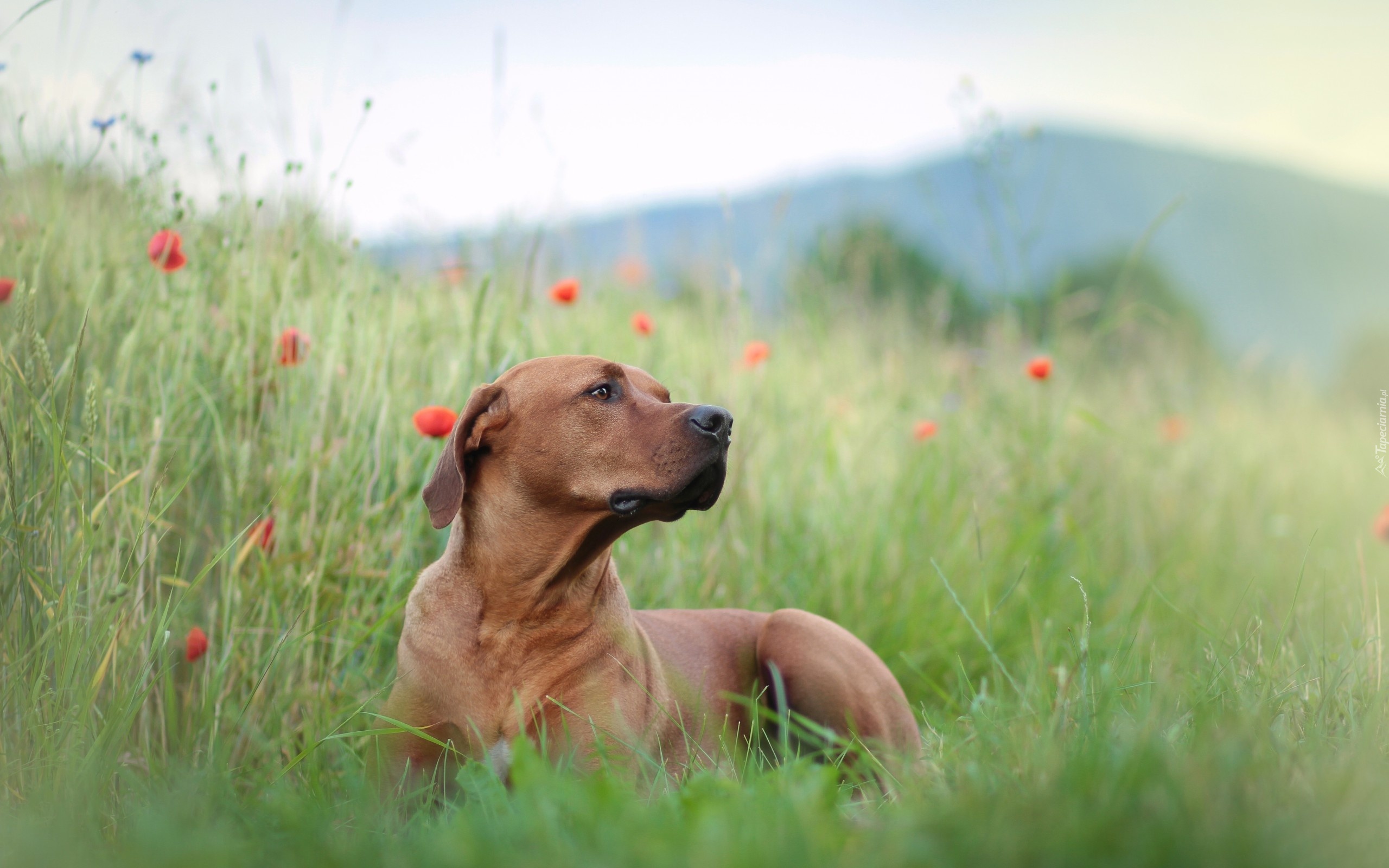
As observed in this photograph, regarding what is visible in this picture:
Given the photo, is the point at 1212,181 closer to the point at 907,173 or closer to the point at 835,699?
the point at 907,173

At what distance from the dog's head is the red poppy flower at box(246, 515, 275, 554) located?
0.74 m

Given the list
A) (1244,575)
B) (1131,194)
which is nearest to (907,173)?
(1131,194)

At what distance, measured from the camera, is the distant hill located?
5.07 meters

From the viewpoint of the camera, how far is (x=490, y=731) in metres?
2.66

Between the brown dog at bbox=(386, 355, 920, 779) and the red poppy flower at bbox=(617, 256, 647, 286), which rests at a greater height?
the red poppy flower at bbox=(617, 256, 647, 286)

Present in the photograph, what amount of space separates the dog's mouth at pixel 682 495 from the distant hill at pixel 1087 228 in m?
1.95

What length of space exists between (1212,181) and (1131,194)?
11.7 meters

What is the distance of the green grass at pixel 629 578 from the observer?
1588 millimetres

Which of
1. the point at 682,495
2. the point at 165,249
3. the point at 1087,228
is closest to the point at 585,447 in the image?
the point at 682,495

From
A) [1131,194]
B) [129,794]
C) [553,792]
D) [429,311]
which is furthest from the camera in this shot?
[1131,194]

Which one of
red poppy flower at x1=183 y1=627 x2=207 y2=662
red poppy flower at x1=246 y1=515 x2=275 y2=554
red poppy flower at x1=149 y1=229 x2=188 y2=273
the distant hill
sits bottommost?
red poppy flower at x1=183 y1=627 x2=207 y2=662

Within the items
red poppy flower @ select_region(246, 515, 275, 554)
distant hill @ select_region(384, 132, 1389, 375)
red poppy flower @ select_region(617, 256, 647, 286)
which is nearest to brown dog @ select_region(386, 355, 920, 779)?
red poppy flower @ select_region(246, 515, 275, 554)

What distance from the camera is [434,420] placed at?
10.5ft

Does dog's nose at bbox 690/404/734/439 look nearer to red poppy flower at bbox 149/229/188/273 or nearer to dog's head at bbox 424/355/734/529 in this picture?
dog's head at bbox 424/355/734/529
